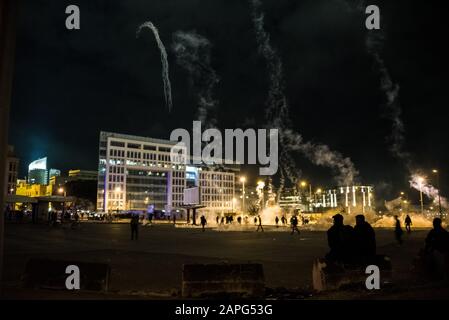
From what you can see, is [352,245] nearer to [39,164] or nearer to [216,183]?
[216,183]

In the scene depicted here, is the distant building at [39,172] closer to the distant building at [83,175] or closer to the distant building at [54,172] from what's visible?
the distant building at [54,172]

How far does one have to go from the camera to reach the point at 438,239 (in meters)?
8.87

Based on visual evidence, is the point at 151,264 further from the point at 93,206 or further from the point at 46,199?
the point at 93,206

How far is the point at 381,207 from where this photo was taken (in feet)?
247

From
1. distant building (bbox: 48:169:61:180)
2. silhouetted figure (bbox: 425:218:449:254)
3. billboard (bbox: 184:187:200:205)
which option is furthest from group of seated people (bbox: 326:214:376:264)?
distant building (bbox: 48:169:61:180)

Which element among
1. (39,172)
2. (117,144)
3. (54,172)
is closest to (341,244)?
(117,144)

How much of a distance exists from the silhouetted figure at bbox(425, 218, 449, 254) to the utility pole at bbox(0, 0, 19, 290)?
8.79 meters

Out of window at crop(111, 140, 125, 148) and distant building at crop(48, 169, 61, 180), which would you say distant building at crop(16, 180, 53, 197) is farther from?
window at crop(111, 140, 125, 148)

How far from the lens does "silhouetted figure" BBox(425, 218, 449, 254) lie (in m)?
8.74

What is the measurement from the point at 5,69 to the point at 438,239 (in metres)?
9.47

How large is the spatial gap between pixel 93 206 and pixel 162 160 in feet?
94.4
